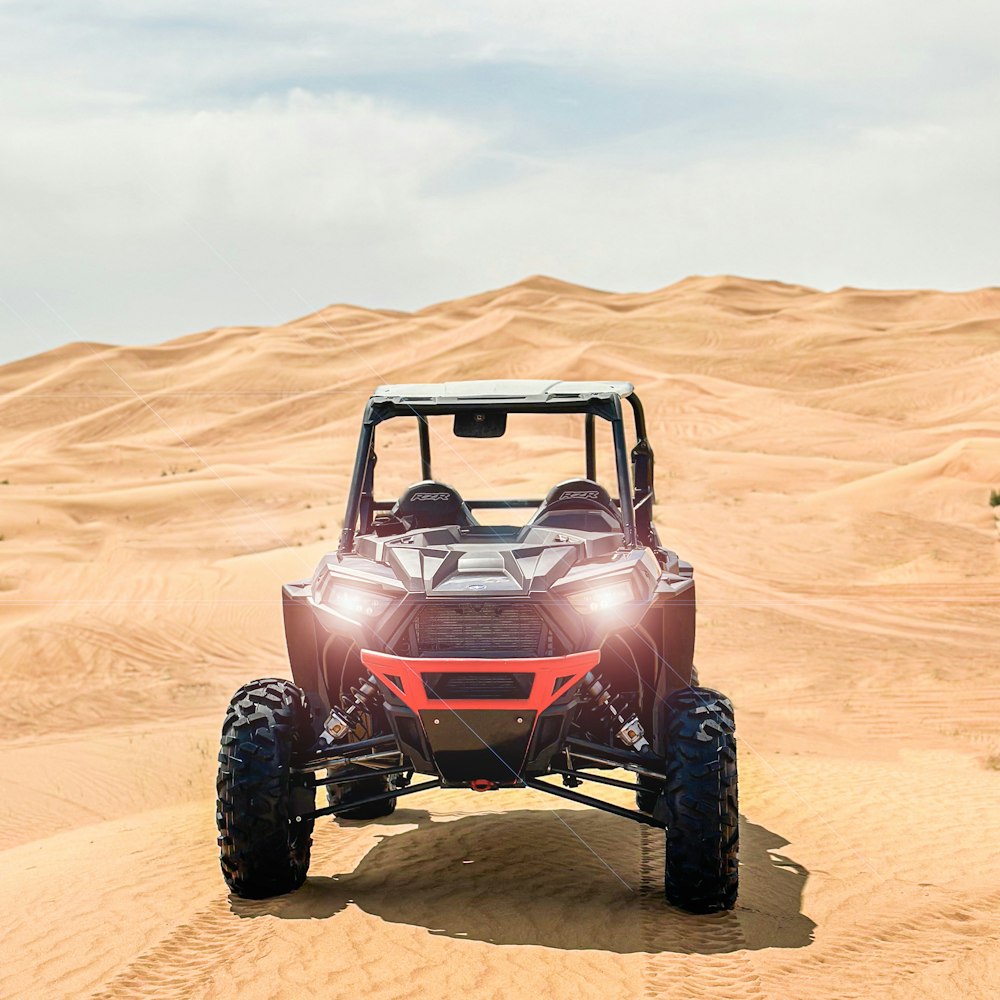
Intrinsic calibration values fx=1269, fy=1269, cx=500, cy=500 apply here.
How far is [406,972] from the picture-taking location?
5246mm

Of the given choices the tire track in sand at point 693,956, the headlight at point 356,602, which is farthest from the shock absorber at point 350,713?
the tire track in sand at point 693,956

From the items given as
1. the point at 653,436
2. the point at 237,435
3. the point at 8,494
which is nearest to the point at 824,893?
the point at 8,494

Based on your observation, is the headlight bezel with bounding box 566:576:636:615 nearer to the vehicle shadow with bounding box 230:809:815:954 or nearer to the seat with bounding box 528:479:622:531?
the seat with bounding box 528:479:622:531

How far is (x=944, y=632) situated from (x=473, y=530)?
11.0m

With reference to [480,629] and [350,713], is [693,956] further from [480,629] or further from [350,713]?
[350,713]

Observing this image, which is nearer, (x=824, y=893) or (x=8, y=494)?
(x=824, y=893)

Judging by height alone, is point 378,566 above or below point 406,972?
Result: above

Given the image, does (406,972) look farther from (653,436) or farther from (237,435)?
(237,435)

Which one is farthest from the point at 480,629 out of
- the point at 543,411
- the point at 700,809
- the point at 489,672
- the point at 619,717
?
the point at 543,411

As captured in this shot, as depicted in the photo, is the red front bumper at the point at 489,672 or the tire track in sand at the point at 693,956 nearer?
the tire track in sand at the point at 693,956

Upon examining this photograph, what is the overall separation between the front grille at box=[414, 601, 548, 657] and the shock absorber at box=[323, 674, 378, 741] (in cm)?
49

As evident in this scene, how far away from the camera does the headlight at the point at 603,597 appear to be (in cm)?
586

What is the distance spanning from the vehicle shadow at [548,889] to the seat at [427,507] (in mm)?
1911

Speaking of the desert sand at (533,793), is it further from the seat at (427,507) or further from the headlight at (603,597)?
the seat at (427,507)
